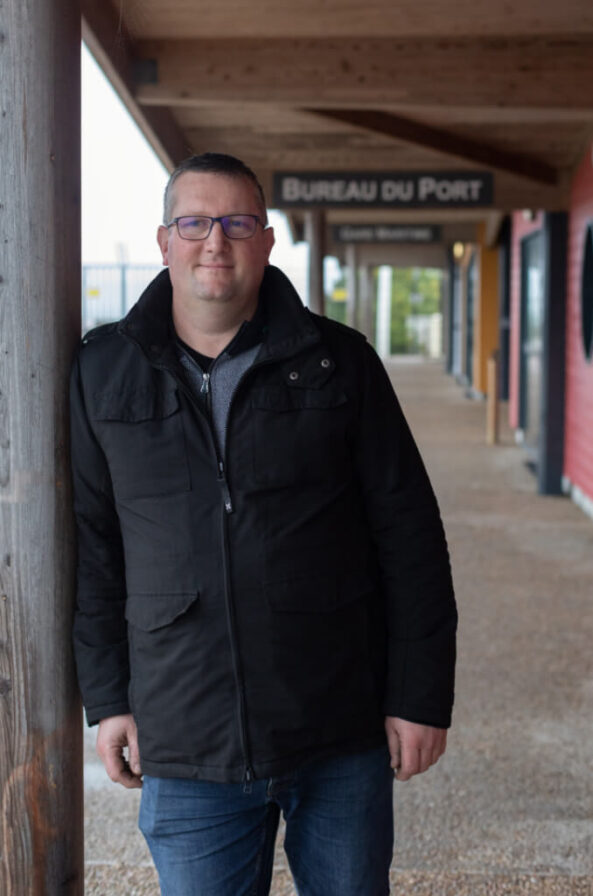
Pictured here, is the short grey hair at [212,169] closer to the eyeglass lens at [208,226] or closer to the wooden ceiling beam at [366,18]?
the eyeglass lens at [208,226]

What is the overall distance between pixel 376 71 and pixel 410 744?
4.79 m

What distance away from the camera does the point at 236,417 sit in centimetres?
194

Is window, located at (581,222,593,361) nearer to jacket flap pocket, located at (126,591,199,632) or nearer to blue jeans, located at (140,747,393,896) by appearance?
blue jeans, located at (140,747,393,896)

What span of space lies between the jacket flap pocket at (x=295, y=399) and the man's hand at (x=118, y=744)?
62cm

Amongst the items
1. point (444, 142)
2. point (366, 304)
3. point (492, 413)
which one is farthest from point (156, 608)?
point (366, 304)

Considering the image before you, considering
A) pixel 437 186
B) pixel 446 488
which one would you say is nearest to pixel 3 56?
pixel 437 186

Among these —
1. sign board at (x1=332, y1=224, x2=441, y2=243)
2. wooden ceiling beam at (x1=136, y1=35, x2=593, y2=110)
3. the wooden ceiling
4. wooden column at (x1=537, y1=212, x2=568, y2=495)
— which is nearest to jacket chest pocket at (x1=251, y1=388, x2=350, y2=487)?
the wooden ceiling

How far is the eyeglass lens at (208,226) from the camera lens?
76.8 inches

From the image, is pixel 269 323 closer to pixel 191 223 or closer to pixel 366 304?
pixel 191 223

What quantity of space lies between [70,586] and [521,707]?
293cm

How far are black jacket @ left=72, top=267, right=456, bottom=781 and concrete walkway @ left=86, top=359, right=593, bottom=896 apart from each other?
1.43m

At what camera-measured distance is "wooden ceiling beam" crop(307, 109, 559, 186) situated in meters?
7.47

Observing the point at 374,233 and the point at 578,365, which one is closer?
the point at 578,365

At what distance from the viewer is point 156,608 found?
1953mm
